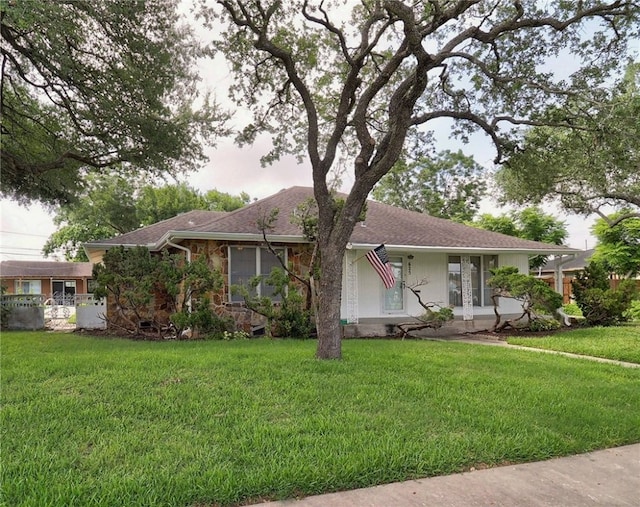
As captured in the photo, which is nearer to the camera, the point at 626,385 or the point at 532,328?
the point at 626,385

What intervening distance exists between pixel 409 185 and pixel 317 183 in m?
25.7

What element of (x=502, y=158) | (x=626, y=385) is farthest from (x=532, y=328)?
(x=626, y=385)

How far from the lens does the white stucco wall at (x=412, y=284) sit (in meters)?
12.8

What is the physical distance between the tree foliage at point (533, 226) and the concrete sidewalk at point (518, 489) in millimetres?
20783

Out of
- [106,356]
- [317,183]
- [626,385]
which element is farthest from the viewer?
[317,183]

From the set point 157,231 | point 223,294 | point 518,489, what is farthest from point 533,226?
point 518,489

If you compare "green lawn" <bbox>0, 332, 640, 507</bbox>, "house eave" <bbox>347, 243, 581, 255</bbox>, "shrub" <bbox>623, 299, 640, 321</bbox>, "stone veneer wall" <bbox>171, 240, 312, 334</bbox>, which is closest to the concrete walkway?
"green lawn" <bbox>0, 332, 640, 507</bbox>

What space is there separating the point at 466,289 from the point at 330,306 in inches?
302

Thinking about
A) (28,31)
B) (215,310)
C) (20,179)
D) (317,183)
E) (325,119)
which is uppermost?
(28,31)

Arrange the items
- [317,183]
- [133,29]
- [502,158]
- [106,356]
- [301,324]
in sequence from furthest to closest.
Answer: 1. [301,324]
2. [502,158]
3. [133,29]
4. [317,183]
5. [106,356]

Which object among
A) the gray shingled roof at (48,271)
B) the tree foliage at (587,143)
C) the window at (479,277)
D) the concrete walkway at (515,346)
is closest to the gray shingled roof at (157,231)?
the window at (479,277)

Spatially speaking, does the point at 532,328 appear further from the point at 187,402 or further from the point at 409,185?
the point at 409,185

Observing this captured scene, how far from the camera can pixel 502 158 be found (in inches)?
397

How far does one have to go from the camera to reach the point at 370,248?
12.0m
